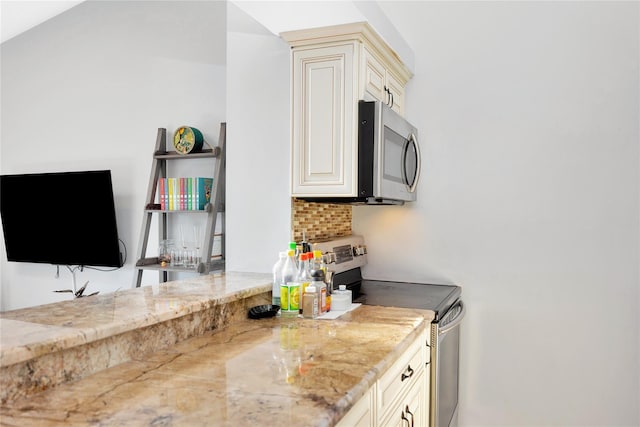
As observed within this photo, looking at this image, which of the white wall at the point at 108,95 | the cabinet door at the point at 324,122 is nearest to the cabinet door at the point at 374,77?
the cabinet door at the point at 324,122

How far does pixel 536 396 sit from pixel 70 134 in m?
3.73

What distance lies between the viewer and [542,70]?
8.29 feet

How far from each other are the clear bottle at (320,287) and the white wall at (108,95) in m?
1.70

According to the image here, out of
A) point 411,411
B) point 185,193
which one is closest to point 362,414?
point 411,411

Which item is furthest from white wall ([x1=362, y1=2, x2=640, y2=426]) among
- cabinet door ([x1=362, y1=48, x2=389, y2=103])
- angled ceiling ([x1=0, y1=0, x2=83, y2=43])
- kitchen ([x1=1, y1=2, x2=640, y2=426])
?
angled ceiling ([x1=0, y1=0, x2=83, y2=43])

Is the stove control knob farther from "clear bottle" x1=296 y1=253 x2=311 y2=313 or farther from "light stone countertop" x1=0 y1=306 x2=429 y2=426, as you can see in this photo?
"light stone countertop" x1=0 y1=306 x2=429 y2=426

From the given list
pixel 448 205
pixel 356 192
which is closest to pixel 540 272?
pixel 448 205

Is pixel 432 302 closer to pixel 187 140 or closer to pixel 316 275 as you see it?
pixel 316 275

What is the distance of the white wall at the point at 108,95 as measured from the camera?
133 inches

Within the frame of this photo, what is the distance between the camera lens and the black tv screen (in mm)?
3572

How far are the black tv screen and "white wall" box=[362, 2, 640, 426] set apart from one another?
2090mm

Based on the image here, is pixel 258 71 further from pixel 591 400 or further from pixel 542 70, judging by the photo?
pixel 591 400

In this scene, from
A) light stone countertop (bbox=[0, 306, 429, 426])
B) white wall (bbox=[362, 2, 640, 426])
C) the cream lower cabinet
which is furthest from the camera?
white wall (bbox=[362, 2, 640, 426])

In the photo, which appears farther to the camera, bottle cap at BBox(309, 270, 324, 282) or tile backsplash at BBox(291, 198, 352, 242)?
tile backsplash at BBox(291, 198, 352, 242)
